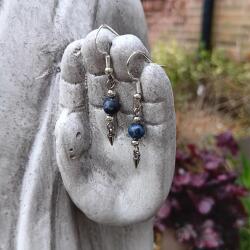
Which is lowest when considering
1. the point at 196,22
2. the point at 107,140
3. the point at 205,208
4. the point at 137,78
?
the point at 196,22

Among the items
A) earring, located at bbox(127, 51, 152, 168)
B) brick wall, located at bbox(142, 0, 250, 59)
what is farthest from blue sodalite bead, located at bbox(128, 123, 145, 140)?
brick wall, located at bbox(142, 0, 250, 59)

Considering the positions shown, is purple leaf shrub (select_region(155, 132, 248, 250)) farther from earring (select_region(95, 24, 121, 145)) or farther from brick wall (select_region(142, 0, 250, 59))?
brick wall (select_region(142, 0, 250, 59))

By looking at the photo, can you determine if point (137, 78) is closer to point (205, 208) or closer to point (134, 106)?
point (134, 106)

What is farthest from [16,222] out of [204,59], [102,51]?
[204,59]

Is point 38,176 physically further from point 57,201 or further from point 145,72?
point 145,72

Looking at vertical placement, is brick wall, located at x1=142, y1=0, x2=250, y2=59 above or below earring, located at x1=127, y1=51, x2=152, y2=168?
below

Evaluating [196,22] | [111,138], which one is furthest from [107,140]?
[196,22]
